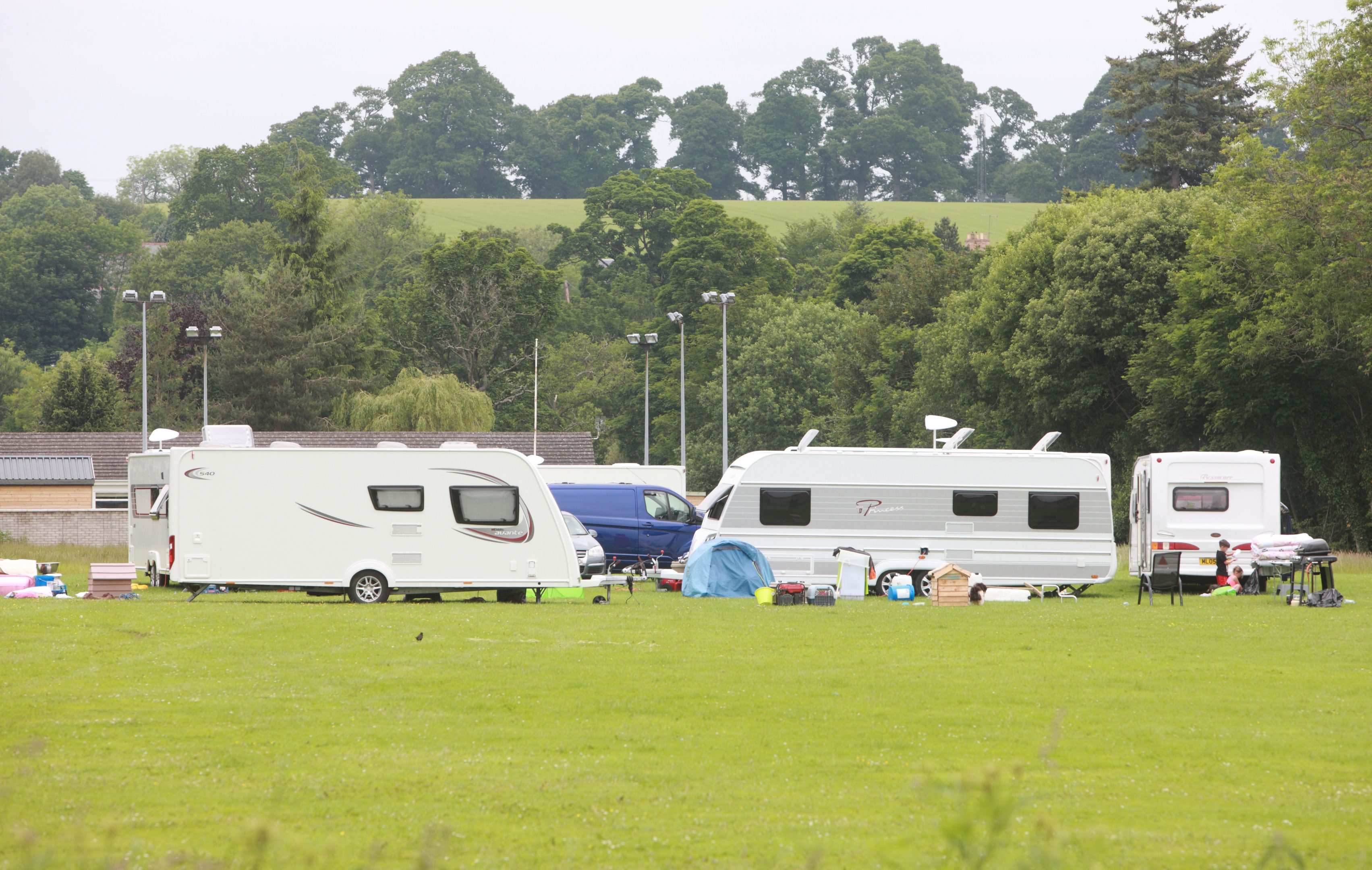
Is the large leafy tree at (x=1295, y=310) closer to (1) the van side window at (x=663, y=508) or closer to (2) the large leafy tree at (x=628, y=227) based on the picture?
(1) the van side window at (x=663, y=508)

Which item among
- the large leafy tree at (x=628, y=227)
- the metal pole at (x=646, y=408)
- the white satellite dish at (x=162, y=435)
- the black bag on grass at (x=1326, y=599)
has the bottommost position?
the black bag on grass at (x=1326, y=599)

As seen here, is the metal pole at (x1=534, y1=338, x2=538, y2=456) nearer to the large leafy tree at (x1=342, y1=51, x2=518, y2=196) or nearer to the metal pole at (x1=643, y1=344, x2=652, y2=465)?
the metal pole at (x1=643, y1=344, x2=652, y2=465)

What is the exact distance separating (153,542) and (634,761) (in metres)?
16.8

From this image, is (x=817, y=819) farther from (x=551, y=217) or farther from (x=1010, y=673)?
(x=551, y=217)

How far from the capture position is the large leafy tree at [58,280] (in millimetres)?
91500

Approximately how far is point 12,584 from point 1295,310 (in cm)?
2901

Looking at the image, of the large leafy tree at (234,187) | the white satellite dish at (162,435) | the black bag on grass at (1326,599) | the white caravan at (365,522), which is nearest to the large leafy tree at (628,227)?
the large leafy tree at (234,187)

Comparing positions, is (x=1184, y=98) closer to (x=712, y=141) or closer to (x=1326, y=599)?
(x=1326, y=599)

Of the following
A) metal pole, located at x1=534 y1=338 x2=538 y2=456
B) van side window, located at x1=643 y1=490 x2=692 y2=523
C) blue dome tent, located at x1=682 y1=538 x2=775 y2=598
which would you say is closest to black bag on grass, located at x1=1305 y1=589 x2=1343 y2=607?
blue dome tent, located at x1=682 y1=538 x2=775 y2=598

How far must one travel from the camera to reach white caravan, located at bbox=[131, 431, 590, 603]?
62.2 feet

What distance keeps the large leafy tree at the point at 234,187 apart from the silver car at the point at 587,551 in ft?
262

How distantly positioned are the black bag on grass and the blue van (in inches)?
491

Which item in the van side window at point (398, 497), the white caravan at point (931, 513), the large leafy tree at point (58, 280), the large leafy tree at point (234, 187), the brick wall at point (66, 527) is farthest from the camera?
the large leafy tree at point (234, 187)

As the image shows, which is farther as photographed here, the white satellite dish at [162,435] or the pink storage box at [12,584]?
the white satellite dish at [162,435]
